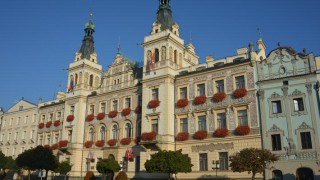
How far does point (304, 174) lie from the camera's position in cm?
3080

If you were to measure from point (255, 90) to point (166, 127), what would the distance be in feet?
36.2

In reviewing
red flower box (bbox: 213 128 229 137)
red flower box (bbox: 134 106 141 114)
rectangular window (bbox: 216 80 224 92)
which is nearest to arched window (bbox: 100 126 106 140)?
red flower box (bbox: 134 106 141 114)

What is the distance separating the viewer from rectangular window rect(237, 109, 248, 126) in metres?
35.2

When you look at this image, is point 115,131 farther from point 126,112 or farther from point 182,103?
point 182,103

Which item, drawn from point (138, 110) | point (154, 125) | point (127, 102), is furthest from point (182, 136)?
point (127, 102)

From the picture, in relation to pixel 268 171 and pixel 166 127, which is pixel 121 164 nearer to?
pixel 166 127

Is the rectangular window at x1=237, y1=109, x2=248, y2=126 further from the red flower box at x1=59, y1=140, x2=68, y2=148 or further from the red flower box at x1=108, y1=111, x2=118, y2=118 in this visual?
the red flower box at x1=59, y1=140, x2=68, y2=148

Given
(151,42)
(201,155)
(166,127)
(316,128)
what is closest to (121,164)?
(166,127)

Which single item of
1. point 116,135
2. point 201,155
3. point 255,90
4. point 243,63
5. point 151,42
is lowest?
point 201,155

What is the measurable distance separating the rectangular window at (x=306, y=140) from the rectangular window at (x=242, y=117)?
5771 mm

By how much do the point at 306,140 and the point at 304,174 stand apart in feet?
10.3

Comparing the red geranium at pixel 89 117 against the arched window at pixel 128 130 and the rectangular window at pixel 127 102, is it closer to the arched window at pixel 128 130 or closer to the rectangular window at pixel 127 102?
the rectangular window at pixel 127 102

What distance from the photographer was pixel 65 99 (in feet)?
180

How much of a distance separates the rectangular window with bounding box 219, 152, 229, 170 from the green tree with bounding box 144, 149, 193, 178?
3.60 meters
